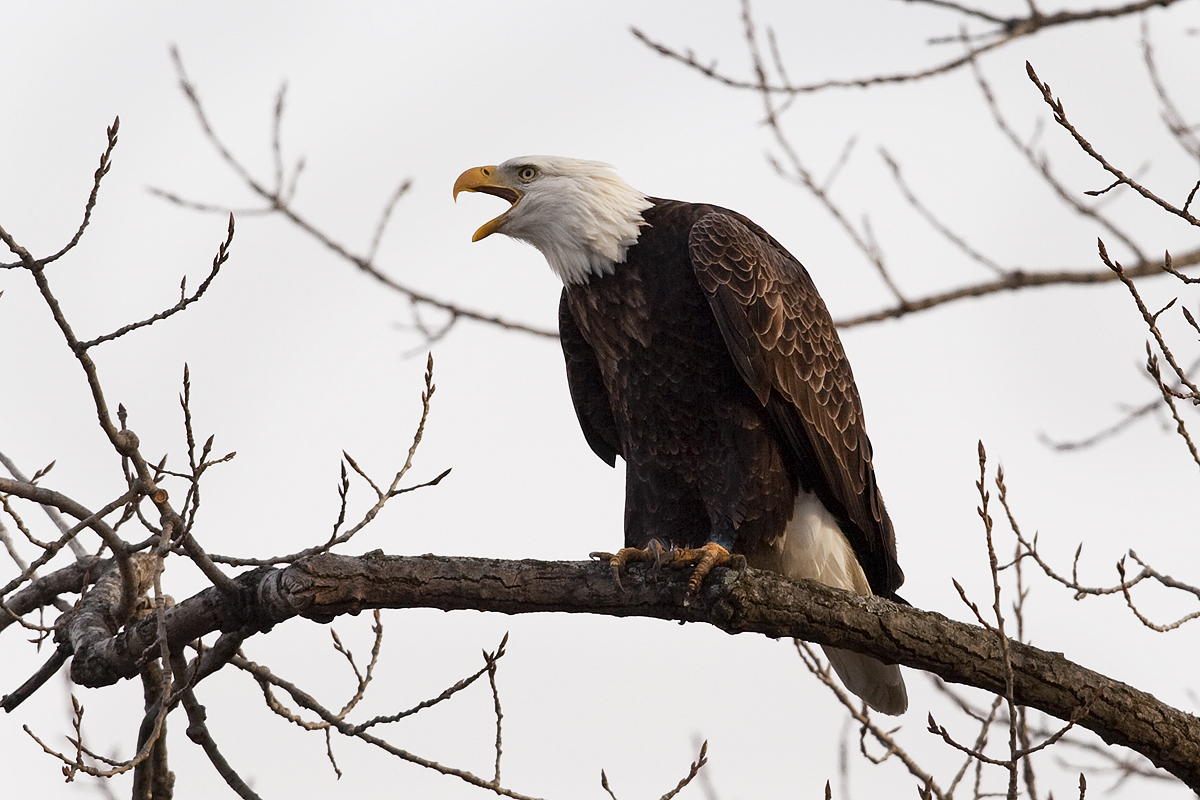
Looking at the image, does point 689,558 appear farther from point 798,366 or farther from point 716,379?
point 798,366

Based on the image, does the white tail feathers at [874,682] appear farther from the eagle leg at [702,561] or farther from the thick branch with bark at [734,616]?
the thick branch with bark at [734,616]

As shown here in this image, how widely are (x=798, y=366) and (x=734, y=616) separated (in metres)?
1.34

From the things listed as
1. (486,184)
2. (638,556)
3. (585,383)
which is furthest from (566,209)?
(638,556)

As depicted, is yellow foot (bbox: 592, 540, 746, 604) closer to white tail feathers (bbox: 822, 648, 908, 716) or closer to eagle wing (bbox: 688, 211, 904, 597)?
eagle wing (bbox: 688, 211, 904, 597)

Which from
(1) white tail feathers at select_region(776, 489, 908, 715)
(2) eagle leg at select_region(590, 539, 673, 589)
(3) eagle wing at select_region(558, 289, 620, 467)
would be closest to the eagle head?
(3) eagle wing at select_region(558, 289, 620, 467)

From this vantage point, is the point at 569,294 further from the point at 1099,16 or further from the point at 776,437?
the point at 1099,16

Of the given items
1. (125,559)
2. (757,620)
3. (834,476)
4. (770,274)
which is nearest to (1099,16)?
(770,274)

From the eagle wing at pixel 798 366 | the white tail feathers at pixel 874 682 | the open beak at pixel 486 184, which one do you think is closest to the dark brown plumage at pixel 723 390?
the eagle wing at pixel 798 366

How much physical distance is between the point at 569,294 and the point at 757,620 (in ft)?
5.55

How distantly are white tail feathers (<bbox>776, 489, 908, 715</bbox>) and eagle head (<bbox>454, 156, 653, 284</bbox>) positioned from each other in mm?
1153

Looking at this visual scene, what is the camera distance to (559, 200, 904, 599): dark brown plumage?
4.25 m

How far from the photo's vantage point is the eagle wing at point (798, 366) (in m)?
4.21

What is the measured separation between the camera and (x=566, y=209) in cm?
459

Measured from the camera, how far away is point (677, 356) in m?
4.30
